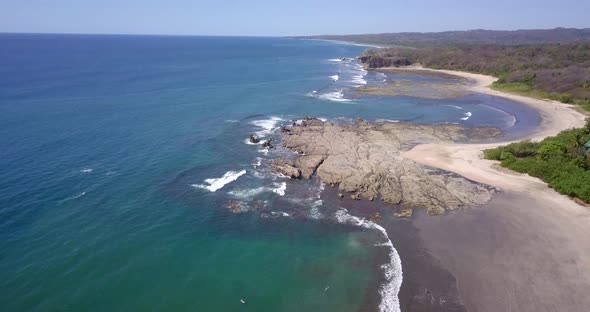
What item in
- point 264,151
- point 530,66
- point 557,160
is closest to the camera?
point 557,160

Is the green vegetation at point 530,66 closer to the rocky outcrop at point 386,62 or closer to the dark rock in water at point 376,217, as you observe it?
the rocky outcrop at point 386,62

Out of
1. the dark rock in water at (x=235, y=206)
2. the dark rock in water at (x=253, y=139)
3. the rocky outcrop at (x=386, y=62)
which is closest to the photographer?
the dark rock in water at (x=235, y=206)

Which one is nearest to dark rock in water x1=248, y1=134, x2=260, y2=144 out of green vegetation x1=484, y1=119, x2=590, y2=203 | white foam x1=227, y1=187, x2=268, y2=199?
white foam x1=227, y1=187, x2=268, y2=199

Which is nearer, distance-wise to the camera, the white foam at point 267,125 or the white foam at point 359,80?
the white foam at point 267,125

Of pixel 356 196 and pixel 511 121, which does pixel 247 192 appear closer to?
pixel 356 196

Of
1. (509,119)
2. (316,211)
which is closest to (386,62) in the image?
(509,119)

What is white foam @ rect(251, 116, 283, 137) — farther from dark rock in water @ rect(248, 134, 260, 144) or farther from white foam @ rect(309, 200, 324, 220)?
white foam @ rect(309, 200, 324, 220)

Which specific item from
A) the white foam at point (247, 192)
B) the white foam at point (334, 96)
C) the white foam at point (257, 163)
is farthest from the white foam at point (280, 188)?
the white foam at point (334, 96)
